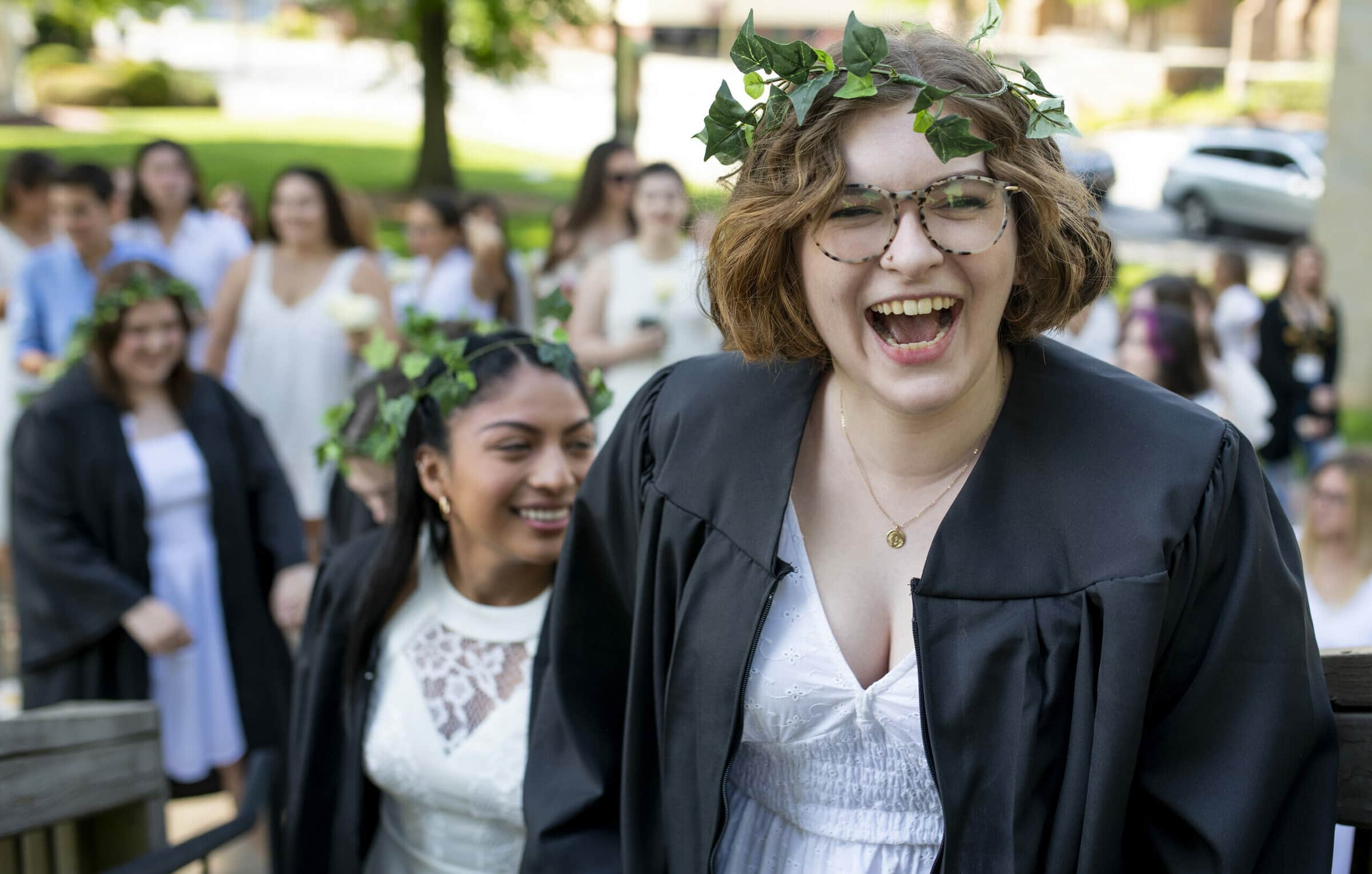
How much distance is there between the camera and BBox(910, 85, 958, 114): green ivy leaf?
6.05 feet

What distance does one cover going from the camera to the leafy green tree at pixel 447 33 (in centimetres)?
2153

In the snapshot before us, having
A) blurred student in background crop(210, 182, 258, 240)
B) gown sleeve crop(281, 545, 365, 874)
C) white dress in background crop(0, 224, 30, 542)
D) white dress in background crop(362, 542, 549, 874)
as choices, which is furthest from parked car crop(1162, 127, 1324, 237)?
gown sleeve crop(281, 545, 365, 874)

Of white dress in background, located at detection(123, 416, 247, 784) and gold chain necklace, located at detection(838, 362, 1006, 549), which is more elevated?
gold chain necklace, located at detection(838, 362, 1006, 549)

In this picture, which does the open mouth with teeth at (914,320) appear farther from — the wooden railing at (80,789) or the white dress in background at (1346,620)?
the white dress in background at (1346,620)

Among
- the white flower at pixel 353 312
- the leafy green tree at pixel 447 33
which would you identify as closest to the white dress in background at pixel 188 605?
the white flower at pixel 353 312

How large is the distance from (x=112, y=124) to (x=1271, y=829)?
35305mm

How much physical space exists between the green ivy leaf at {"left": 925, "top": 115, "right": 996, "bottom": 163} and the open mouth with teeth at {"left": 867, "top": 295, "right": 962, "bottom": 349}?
0.65 ft

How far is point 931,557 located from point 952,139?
1.91ft

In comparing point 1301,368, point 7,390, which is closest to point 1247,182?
point 1301,368

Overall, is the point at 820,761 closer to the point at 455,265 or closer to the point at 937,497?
the point at 937,497

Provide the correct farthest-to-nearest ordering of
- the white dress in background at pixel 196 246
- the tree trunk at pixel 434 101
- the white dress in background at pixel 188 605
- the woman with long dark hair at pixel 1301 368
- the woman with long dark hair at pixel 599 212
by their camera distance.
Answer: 1. the tree trunk at pixel 434 101
2. the woman with long dark hair at pixel 1301 368
3. the white dress in background at pixel 196 246
4. the woman with long dark hair at pixel 599 212
5. the white dress in background at pixel 188 605

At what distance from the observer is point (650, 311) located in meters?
6.20

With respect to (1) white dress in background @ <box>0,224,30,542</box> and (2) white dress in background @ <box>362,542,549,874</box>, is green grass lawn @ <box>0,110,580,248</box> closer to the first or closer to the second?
(1) white dress in background @ <box>0,224,30,542</box>

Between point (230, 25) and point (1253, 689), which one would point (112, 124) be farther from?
point (1253, 689)
